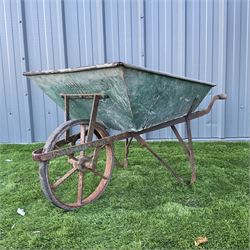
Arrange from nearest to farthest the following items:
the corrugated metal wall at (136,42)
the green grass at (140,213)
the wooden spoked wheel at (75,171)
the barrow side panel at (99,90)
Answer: the green grass at (140,213)
the barrow side panel at (99,90)
the wooden spoked wheel at (75,171)
the corrugated metal wall at (136,42)

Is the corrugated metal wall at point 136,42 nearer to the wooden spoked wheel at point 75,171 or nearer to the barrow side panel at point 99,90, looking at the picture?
the barrow side panel at point 99,90

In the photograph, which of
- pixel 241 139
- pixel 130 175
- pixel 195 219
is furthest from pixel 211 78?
pixel 195 219

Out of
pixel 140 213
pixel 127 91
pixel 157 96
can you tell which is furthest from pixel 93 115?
pixel 140 213

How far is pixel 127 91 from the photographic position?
2123 millimetres

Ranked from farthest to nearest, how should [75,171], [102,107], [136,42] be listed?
[136,42] → [75,171] → [102,107]

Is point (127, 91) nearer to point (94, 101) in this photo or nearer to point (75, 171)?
point (94, 101)

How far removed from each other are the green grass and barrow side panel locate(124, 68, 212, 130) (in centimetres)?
63

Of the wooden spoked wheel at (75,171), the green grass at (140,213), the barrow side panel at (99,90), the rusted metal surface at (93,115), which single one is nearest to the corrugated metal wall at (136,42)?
the green grass at (140,213)

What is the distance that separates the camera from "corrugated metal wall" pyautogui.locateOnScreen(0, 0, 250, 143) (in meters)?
4.51

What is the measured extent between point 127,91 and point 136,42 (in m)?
2.67

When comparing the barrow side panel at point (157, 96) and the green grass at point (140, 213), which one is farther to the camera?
the barrow side panel at point (157, 96)

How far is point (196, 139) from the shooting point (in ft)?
15.8

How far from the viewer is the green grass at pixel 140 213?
1.99 metres

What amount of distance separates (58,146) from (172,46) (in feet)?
8.85
